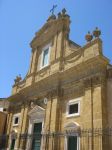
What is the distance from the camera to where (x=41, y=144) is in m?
12.7

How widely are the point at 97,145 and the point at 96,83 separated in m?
3.12

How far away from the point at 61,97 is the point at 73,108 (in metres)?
1.32

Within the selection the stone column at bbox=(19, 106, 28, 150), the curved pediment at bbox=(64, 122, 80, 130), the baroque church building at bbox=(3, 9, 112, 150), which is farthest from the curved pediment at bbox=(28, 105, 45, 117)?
the curved pediment at bbox=(64, 122, 80, 130)

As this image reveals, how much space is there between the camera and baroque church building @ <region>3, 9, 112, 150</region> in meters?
10.6

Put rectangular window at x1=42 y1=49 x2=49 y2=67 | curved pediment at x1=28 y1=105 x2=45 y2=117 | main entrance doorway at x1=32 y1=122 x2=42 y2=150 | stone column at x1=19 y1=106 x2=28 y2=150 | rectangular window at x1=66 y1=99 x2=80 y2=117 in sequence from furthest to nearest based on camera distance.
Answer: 1. rectangular window at x1=42 y1=49 x2=49 y2=67
2. stone column at x1=19 y1=106 x2=28 y2=150
3. curved pediment at x1=28 y1=105 x2=45 y2=117
4. main entrance doorway at x1=32 y1=122 x2=42 y2=150
5. rectangular window at x1=66 y1=99 x2=80 y2=117

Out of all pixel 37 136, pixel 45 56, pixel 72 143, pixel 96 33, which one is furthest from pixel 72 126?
pixel 45 56

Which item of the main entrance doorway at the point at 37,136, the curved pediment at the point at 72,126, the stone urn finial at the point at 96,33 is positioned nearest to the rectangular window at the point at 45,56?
the main entrance doorway at the point at 37,136

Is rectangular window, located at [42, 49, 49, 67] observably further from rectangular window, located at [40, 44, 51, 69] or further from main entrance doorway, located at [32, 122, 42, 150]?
main entrance doorway, located at [32, 122, 42, 150]

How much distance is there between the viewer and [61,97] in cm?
1310

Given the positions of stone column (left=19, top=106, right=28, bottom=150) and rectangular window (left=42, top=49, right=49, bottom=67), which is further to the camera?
rectangular window (left=42, top=49, right=49, bottom=67)

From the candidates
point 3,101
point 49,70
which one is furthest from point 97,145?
point 3,101

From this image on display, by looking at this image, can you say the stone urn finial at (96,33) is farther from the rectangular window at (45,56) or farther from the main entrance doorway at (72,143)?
the main entrance doorway at (72,143)

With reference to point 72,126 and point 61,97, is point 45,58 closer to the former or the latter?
point 61,97

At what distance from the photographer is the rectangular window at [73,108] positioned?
38.5ft
